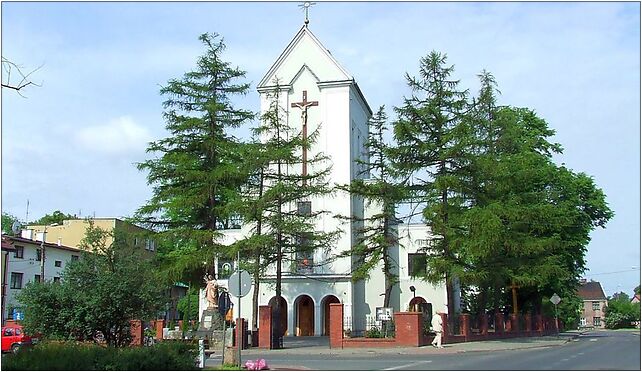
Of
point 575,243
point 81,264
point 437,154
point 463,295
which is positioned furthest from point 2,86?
point 463,295

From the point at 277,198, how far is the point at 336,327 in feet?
22.4

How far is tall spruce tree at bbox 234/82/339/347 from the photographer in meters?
33.4

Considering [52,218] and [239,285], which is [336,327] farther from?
[52,218]

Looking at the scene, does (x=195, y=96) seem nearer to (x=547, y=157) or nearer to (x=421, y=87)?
(x=421, y=87)

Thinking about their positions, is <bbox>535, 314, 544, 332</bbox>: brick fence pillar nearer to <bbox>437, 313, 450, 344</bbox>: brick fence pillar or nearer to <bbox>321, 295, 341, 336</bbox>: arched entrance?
<bbox>321, 295, 341, 336</bbox>: arched entrance

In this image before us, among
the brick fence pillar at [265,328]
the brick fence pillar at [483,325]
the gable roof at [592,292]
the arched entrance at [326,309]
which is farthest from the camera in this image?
the gable roof at [592,292]

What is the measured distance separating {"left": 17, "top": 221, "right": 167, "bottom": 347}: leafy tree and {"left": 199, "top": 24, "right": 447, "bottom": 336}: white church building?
2367cm

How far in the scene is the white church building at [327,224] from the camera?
45562mm

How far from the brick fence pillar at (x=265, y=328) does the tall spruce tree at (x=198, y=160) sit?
13.7 feet

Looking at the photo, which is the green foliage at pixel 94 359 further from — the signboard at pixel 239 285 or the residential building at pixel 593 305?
the residential building at pixel 593 305

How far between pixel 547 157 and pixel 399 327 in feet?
71.8

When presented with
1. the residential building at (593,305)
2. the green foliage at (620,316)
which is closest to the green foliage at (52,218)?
the green foliage at (620,316)

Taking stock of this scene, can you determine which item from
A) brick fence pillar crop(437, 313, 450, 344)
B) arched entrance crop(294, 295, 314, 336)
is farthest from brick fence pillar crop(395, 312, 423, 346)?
arched entrance crop(294, 295, 314, 336)

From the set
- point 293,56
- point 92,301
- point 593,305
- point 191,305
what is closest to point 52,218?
point 191,305
